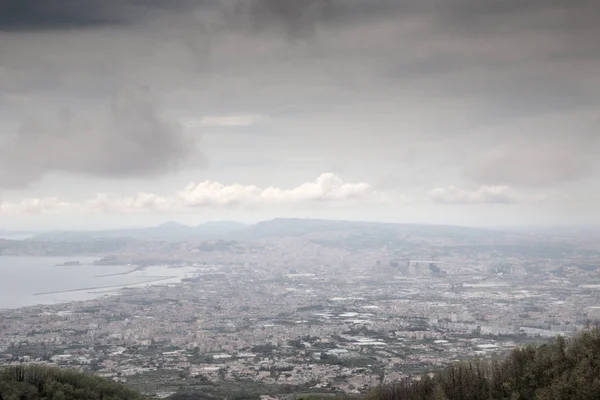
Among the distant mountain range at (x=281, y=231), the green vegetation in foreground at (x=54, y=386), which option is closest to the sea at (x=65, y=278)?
the distant mountain range at (x=281, y=231)

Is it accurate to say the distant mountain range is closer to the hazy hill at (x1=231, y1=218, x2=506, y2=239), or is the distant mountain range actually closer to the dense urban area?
the hazy hill at (x1=231, y1=218, x2=506, y2=239)

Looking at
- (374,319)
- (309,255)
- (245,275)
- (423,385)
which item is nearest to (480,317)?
(374,319)

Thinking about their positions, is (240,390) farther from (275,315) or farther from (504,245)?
(504,245)

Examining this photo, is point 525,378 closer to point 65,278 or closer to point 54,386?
point 54,386

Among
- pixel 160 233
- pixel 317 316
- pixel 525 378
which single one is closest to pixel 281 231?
pixel 160 233

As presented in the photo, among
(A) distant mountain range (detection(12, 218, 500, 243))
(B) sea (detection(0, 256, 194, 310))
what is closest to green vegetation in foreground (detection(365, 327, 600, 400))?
(B) sea (detection(0, 256, 194, 310))

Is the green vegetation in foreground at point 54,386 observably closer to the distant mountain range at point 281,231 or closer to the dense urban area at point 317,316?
the dense urban area at point 317,316
